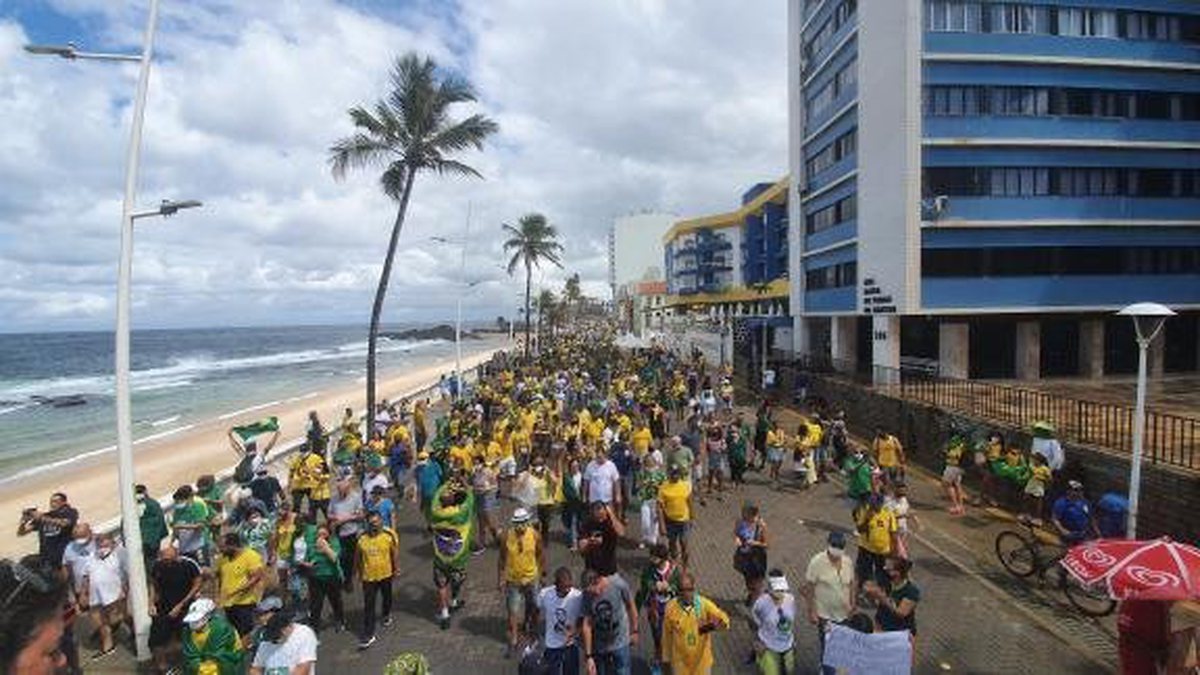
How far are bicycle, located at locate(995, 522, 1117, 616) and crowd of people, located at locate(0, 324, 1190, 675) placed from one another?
0.58 m

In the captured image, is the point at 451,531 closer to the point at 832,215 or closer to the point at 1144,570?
the point at 1144,570

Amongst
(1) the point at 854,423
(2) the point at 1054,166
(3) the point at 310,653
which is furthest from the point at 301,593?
(2) the point at 1054,166

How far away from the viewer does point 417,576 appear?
11328 millimetres

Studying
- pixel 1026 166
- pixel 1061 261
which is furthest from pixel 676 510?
pixel 1061 261

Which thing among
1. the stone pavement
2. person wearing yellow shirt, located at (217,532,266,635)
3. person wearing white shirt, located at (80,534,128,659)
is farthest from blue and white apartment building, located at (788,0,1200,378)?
person wearing white shirt, located at (80,534,128,659)

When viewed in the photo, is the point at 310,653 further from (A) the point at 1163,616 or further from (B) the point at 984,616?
(B) the point at 984,616

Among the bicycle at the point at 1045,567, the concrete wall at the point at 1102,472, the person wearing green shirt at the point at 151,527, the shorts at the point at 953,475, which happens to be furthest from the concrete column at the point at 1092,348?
the person wearing green shirt at the point at 151,527

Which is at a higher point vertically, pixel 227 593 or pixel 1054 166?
pixel 1054 166

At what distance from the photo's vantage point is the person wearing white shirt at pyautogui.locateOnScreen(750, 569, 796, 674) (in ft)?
22.6

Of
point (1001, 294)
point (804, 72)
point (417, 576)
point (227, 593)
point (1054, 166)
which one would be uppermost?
point (804, 72)

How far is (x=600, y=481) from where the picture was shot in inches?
460

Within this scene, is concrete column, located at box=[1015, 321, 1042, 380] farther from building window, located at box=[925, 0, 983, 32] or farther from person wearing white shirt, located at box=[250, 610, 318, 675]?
person wearing white shirt, located at box=[250, 610, 318, 675]

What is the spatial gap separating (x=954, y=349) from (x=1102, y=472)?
63.1 feet

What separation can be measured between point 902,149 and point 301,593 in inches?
1051
